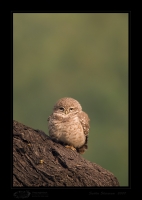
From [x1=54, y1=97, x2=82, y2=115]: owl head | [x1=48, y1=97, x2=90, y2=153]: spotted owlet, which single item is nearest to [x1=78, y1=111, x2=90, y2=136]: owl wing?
[x1=48, y1=97, x2=90, y2=153]: spotted owlet

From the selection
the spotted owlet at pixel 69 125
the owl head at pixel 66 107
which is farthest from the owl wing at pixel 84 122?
the owl head at pixel 66 107

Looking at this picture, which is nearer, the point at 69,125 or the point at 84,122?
the point at 69,125

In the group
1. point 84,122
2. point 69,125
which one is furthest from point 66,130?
point 84,122

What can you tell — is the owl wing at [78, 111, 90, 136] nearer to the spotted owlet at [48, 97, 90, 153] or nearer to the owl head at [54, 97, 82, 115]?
the spotted owlet at [48, 97, 90, 153]

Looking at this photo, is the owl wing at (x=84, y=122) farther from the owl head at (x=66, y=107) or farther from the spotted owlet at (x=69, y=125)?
the owl head at (x=66, y=107)

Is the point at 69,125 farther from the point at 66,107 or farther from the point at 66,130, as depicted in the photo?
the point at 66,107

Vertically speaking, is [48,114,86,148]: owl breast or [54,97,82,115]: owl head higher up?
[54,97,82,115]: owl head

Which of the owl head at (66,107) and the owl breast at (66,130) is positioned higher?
the owl head at (66,107)
